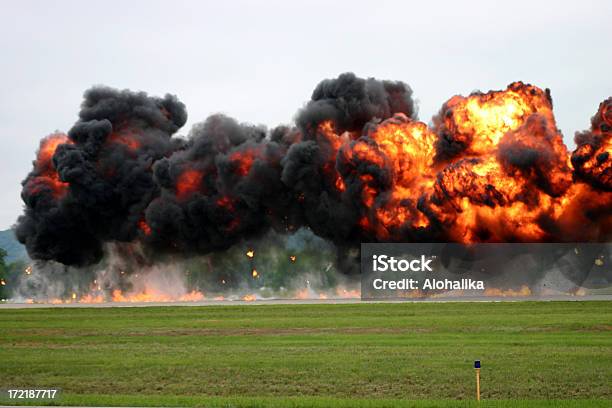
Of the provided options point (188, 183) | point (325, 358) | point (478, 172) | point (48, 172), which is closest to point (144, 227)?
point (188, 183)

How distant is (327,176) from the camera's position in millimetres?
83500

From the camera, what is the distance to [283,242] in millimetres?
100562

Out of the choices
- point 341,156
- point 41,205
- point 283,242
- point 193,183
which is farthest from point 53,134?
point 341,156

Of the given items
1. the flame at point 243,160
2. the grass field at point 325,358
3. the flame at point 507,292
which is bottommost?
the grass field at point 325,358

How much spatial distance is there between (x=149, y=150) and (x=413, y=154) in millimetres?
32989

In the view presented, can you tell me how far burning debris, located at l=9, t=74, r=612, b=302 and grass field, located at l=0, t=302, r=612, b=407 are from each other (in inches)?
717

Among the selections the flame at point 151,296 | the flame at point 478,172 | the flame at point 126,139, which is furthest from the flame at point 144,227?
the flame at point 478,172

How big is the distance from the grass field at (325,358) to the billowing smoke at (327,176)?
18.1 m

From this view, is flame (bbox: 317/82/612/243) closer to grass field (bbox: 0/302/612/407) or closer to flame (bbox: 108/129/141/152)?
grass field (bbox: 0/302/612/407)

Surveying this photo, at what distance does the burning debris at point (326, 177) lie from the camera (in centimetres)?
6956

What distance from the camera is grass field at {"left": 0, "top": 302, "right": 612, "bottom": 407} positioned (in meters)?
23.8

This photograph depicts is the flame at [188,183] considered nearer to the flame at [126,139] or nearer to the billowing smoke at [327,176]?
the billowing smoke at [327,176]

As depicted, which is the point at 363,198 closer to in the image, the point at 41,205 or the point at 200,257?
the point at 200,257

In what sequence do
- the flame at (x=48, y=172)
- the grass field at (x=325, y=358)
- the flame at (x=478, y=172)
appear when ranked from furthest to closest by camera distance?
the flame at (x=48, y=172) < the flame at (x=478, y=172) < the grass field at (x=325, y=358)
